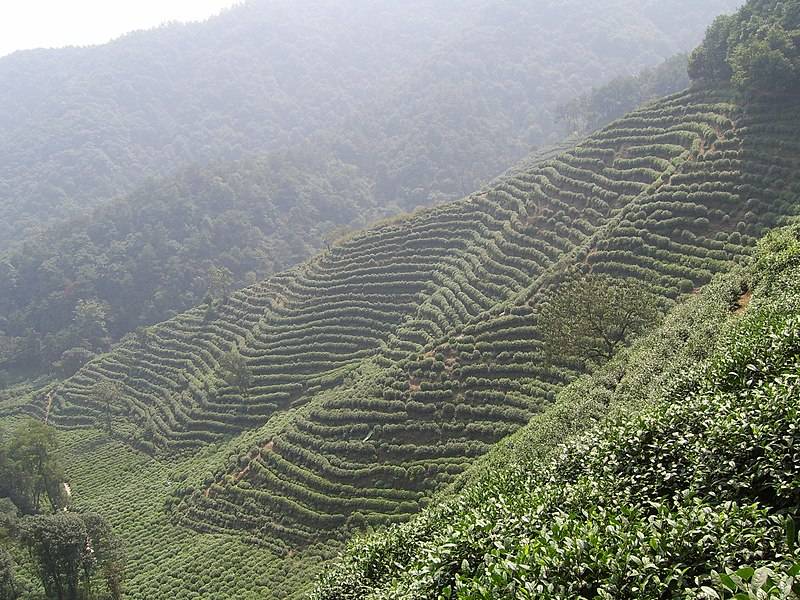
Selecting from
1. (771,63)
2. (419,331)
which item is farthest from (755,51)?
(419,331)

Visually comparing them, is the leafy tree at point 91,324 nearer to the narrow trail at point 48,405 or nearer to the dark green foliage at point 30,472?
the narrow trail at point 48,405

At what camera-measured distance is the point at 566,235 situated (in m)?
54.1

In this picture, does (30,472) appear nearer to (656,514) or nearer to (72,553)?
(72,553)

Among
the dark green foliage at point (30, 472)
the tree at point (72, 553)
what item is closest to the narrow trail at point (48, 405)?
the dark green foliage at point (30, 472)

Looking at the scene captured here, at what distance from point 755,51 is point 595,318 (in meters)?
38.2

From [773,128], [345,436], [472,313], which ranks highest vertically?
[773,128]

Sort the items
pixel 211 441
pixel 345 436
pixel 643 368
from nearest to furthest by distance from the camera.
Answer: pixel 643 368
pixel 345 436
pixel 211 441

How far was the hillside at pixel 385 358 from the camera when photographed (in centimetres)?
3594

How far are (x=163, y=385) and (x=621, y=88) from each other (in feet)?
400

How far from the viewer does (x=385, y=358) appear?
51.7m

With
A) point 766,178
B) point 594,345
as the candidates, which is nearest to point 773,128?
point 766,178

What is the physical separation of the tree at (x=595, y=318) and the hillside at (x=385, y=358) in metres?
3.01

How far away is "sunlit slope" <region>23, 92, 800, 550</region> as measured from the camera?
121 ft

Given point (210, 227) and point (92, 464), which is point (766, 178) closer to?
point (92, 464)
